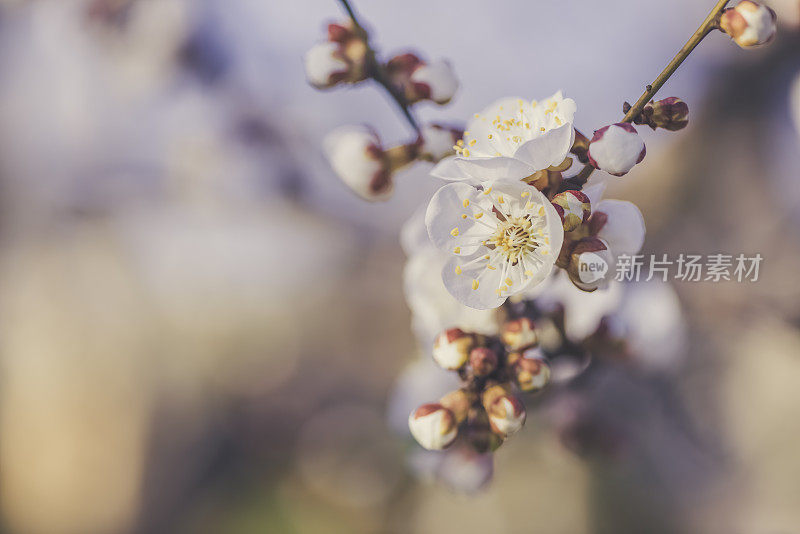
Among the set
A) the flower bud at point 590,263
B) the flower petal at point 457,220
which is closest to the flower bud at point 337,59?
the flower petal at point 457,220

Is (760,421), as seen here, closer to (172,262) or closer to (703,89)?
(703,89)

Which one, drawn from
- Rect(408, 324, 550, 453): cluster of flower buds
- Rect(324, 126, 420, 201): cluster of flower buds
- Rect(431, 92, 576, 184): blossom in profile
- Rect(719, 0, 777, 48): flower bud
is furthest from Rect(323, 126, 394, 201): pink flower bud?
Rect(719, 0, 777, 48): flower bud

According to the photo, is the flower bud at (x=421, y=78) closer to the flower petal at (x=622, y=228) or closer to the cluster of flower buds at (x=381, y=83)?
the cluster of flower buds at (x=381, y=83)

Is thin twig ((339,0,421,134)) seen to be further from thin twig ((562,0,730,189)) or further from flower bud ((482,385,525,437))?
flower bud ((482,385,525,437))

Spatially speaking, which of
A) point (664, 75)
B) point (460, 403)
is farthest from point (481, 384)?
point (664, 75)

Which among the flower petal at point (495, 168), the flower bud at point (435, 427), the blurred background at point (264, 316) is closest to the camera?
the flower petal at point (495, 168)
